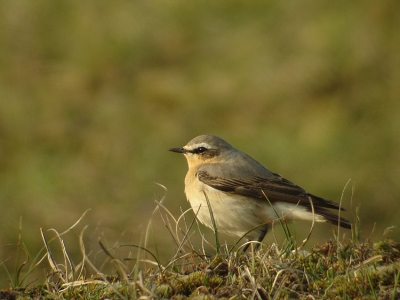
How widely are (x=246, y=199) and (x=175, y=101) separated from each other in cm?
745

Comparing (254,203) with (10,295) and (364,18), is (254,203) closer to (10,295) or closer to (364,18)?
(10,295)

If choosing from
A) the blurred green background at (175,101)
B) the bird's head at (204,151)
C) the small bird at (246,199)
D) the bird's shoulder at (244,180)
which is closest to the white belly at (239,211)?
the small bird at (246,199)

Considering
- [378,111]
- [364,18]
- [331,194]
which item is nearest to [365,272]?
[331,194]

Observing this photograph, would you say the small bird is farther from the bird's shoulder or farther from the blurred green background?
the blurred green background

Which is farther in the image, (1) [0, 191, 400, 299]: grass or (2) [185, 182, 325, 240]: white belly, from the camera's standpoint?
(2) [185, 182, 325, 240]: white belly

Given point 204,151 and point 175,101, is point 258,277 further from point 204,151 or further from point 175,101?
point 175,101

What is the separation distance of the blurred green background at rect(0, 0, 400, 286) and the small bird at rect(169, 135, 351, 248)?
2.57m

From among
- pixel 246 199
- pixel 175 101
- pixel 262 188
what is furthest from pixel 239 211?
pixel 175 101

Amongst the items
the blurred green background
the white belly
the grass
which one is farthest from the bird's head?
the grass

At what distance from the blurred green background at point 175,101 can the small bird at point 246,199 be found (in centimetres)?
257

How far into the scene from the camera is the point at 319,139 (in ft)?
45.1

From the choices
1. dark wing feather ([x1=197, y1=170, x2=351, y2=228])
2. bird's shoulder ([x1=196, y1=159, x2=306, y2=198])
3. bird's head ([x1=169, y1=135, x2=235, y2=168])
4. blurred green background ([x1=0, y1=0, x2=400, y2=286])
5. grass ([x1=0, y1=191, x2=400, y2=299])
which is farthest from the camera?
blurred green background ([x1=0, y1=0, x2=400, y2=286])

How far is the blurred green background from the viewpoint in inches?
496

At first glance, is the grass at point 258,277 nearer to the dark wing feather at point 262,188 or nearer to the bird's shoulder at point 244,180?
the dark wing feather at point 262,188
